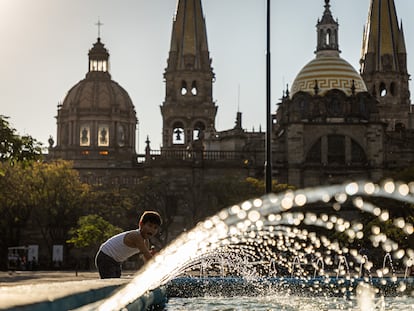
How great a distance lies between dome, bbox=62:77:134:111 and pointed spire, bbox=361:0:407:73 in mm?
24889

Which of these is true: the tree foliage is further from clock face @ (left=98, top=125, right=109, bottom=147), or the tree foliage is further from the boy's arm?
clock face @ (left=98, top=125, right=109, bottom=147)

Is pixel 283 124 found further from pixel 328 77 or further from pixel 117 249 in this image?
pixel 117 249

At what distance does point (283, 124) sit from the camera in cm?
7100

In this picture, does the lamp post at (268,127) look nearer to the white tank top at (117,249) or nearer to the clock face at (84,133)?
the white tank top at (117,249)

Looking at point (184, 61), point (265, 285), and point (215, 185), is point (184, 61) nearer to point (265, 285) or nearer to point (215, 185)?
point (215, 185)

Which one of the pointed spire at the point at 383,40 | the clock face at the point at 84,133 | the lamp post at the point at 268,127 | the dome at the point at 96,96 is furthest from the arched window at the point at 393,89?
the lamp post at the point at 268,127

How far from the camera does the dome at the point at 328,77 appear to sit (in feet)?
235

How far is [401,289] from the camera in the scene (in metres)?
17.3

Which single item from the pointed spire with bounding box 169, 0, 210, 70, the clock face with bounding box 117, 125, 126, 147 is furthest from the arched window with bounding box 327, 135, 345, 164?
the clock face with bounding box 117, 125, 126, 147

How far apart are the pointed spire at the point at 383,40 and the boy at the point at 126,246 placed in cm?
7405

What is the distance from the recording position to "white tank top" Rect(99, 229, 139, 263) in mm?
10547

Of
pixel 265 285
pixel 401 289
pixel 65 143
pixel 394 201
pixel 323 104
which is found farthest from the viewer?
pixel 65 143

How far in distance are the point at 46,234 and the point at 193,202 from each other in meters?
10.7

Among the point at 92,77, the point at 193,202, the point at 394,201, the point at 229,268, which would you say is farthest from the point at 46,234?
the point at 92,77
